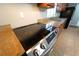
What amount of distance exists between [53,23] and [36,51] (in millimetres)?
496

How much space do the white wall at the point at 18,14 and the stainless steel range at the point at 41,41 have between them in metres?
0.18

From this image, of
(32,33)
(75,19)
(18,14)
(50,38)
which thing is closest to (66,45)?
(50,38)

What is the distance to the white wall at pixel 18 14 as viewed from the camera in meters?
1.16

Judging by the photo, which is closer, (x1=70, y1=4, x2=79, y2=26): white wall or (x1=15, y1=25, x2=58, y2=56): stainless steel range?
(x1=15, y1=25, x2=58, y2=56): stainless steel range

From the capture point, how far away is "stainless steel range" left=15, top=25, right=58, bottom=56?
45.6 inches

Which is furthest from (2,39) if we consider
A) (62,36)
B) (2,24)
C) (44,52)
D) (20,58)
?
(62,36)

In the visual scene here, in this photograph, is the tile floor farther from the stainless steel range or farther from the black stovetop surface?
the black stovetop surface

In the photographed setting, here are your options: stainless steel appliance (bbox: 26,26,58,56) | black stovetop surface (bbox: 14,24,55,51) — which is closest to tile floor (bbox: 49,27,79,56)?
stainless steel appliance (bbox: 26,26,58,56)

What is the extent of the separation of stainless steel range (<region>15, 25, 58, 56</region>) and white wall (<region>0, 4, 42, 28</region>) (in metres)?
0.18

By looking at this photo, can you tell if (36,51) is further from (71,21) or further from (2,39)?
(71,21)

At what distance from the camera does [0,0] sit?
637 mm

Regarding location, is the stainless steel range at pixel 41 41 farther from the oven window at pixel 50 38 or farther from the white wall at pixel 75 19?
the white wall at pixel 75 19

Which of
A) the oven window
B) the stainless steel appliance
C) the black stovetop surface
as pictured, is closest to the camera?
the stainless steel appliance

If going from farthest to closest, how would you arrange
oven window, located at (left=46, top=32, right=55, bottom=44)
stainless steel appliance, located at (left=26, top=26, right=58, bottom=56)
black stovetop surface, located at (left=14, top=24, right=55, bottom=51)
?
1. oven window, located at (left=46, top=32, right=55, bottom=44)
2. black stovetop surface, located at (left=14, top=24, right=55, bottom=51)
3. stainless steel appliance, located at (left=26, top=26, right=58, bottom=56)
